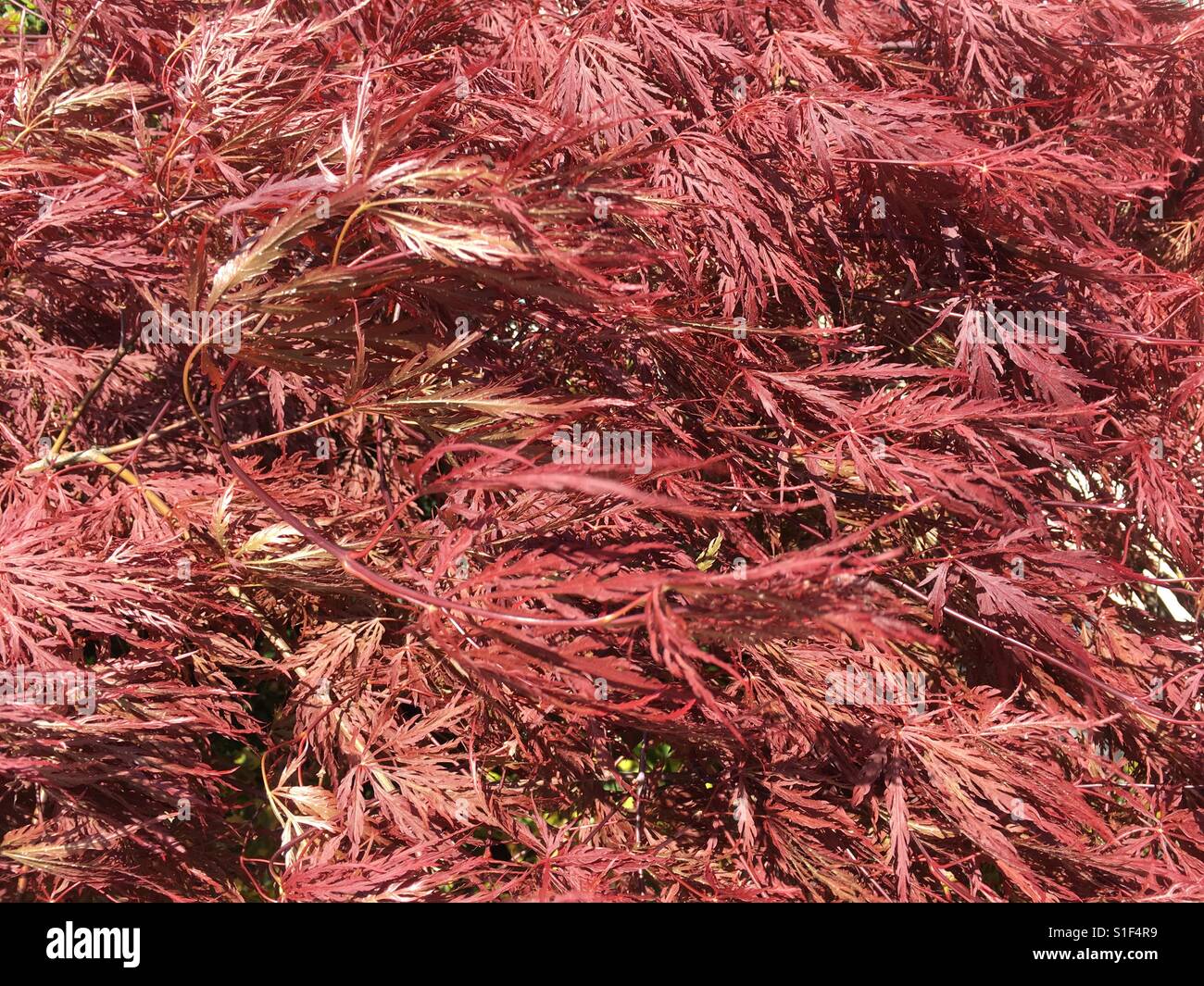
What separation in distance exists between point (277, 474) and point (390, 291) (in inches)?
27.9

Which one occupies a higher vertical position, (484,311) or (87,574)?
(484,311)

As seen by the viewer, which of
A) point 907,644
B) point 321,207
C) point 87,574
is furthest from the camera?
point 907,644

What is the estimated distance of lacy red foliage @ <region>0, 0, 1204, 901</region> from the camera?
5.28ft

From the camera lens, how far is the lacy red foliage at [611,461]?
1610 millimetres

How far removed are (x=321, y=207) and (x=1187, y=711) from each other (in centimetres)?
237

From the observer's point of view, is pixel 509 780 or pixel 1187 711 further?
pixel 1187 711

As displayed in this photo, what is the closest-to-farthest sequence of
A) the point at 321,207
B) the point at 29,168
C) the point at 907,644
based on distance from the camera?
the point at 321,207, the point at 29,168, the point at 907,644

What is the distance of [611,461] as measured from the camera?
5.16 ft

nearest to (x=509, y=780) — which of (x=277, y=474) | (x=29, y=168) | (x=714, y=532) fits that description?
(x=714, y=532)

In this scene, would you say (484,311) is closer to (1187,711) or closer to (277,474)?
(277,474)

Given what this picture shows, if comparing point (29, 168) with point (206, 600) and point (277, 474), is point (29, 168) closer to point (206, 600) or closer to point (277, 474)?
point (277, 474)

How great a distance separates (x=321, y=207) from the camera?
1.35 m

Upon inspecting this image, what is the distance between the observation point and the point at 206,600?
1870 mm

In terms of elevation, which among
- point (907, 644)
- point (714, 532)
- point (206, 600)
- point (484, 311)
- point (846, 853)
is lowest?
point (846, 853)
